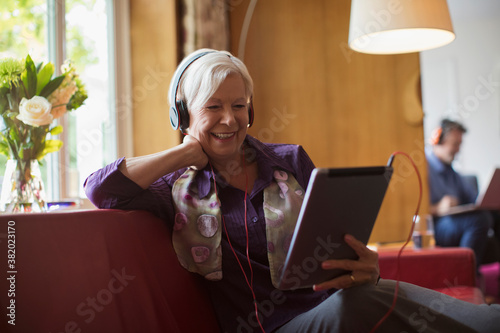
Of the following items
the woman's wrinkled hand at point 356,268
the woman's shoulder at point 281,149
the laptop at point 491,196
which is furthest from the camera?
the laptop at point 491,196

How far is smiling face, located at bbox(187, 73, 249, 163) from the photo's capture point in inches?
53.2

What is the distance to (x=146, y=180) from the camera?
1246 mm

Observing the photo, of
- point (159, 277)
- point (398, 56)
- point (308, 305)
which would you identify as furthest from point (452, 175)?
point (159, 277)

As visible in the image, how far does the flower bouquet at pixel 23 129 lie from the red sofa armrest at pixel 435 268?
4.14ft

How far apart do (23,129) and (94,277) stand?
59 cm

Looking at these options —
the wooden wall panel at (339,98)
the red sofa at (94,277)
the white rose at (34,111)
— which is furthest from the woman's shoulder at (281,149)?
the wooden wall panel at (339,98)

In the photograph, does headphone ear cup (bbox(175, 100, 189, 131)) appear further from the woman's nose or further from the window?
the window

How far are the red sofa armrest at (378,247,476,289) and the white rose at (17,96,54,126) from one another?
1286mm

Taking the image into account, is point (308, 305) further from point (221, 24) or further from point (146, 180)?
point (221, 24)

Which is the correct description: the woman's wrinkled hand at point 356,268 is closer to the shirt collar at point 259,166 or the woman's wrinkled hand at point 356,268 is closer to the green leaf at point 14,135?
the shirt collar at point 259,166

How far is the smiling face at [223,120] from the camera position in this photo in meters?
1.35

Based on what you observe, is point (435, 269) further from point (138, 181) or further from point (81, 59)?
point (81, 59)

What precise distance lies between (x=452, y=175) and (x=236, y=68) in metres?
3.02

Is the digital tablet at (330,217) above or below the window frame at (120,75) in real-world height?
below
